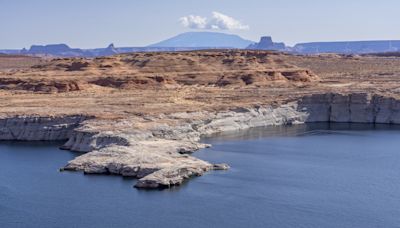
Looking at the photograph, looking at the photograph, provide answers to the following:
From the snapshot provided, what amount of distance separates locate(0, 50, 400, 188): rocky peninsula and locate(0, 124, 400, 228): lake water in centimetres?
224

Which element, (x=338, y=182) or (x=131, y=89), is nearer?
(x=338, y=182)

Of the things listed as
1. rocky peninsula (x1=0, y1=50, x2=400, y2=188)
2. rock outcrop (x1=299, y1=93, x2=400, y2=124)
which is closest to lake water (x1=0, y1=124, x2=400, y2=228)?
rocky peninsula (x1=0, y1=50, x2=400, y2=188)

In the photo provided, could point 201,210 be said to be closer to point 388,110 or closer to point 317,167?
point 317,167

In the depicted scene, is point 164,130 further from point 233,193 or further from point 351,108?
point 351,108

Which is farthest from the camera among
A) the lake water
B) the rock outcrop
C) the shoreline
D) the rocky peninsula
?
the rock outcrop

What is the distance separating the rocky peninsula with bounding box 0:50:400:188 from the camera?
4859cm

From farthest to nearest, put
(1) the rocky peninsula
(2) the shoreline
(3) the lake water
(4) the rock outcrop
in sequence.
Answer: (4) the rock outcrop → (1) the rocky peninsula → (2) the shoreline → (3) the lake water

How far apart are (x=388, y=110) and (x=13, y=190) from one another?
156 feet

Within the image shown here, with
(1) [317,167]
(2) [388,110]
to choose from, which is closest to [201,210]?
(1) [317,167]

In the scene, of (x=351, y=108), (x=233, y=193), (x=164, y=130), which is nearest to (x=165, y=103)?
(x=164, y=130)

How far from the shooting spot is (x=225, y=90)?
3396 inches

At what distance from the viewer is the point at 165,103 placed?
237ft

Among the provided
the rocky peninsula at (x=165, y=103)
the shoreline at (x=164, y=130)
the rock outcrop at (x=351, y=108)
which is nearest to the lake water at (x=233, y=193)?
the shoreline at (x=164, y=130)

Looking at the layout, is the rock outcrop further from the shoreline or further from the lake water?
the lake water
